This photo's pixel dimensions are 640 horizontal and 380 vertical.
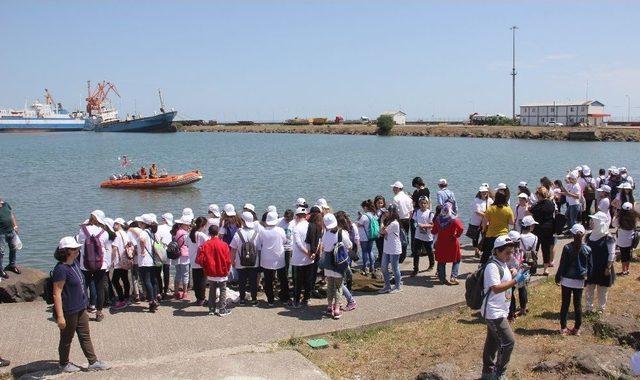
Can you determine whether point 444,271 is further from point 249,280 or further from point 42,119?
point 42,119

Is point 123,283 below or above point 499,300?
below

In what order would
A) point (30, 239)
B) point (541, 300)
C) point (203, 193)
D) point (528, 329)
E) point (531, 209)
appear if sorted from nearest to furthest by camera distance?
point (528, 329)
point (541, 300)
point (531, 209)
point (30, 239)
point (203, 193)

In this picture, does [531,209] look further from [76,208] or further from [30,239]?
[76,208]

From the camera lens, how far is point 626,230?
10828 millimetres

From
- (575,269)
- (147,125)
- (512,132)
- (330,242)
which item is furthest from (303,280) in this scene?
(147,125)

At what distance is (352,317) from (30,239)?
15692mm

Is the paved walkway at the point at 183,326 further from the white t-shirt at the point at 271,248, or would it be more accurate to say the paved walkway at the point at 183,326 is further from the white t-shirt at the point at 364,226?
the white t-shirt at the point at 364,226

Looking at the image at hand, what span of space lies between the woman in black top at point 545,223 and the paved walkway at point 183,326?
2139 millimetres

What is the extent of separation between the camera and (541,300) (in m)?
9.66

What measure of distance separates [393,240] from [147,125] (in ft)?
446

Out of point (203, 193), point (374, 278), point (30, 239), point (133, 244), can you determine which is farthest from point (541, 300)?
point (203, 193)

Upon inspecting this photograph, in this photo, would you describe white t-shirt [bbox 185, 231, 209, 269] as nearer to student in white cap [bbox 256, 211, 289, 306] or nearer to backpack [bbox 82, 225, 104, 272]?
student in white cap [bbox 256, 211, 289, 306]

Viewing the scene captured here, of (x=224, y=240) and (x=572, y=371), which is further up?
(x=224, y=240)

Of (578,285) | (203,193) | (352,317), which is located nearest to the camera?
(578,285)
